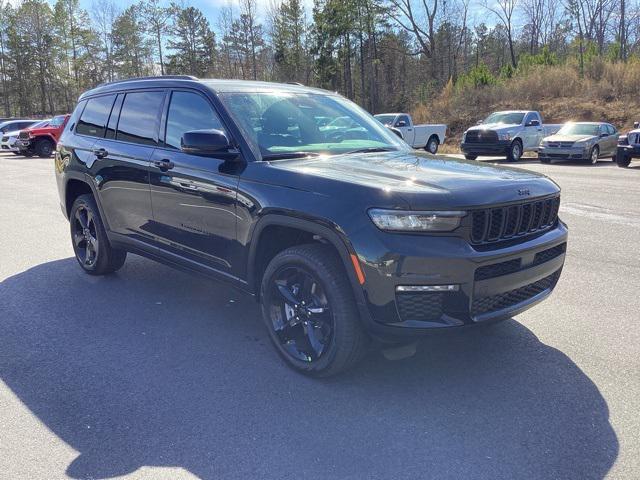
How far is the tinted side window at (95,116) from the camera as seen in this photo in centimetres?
550

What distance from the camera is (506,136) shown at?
20844 millimetres

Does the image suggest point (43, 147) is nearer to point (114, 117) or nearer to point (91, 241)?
point (91, 241)

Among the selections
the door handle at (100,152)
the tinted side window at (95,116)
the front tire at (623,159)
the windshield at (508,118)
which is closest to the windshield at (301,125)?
the door handle at (100,152)

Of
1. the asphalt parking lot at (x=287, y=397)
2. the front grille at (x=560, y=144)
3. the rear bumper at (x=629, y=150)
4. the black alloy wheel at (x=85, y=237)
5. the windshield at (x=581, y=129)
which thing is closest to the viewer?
the asphalt parking lot at (x=287, y=397)

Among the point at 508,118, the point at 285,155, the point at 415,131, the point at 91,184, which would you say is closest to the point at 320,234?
the point at 285,155

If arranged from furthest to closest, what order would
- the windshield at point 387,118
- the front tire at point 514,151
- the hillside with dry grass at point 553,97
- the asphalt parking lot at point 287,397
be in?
the hillside with dry grass at point 553,97
the windshield at point 387,118
the front tire at point 514,151
the asphalt parking lot at point 287,397

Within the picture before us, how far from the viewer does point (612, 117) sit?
30.3 metres

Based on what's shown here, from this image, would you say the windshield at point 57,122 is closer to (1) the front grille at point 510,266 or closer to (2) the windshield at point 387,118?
(2) the windshield at point 387,118

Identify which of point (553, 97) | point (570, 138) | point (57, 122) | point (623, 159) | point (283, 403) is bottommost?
A: point (283, 403)

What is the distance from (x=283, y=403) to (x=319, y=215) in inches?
44.2

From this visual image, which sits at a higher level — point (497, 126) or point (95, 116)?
point (95, 116)

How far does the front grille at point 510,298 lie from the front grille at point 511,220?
0.33 m

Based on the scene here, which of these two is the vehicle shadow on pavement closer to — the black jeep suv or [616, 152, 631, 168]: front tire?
the black jeep suv

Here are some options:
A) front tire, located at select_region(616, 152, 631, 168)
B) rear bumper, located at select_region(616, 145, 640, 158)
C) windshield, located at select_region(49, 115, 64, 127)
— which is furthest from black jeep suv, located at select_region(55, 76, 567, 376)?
windshield, located at select_region(49, 115, 64, 127)
